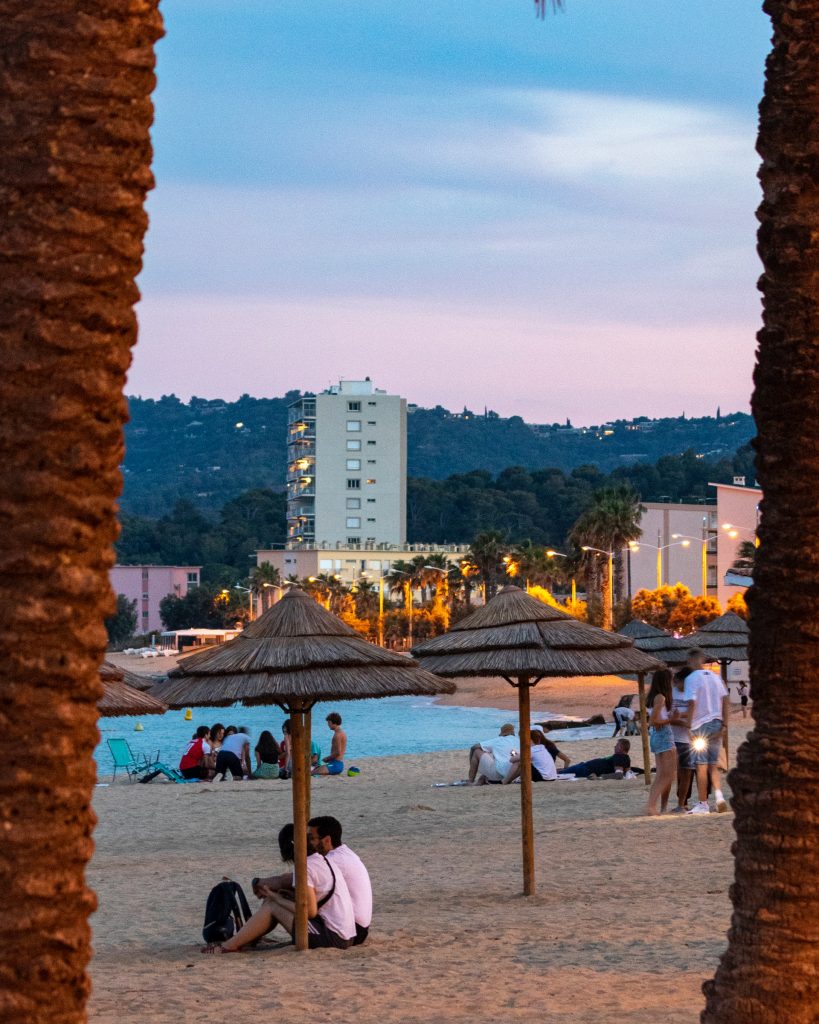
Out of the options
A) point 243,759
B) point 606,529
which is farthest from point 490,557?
point 243,759

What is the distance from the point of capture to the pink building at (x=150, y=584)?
550ft

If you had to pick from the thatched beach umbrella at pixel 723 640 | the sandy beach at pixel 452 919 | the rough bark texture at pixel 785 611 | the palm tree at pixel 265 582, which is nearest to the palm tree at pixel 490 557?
the palm tree at pixel 265 582

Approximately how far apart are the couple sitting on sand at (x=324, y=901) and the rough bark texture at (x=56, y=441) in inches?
238

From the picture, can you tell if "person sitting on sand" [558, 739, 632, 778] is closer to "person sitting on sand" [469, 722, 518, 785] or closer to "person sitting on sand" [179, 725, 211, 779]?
"person sitting on sand" [469, 722, 518, 785]

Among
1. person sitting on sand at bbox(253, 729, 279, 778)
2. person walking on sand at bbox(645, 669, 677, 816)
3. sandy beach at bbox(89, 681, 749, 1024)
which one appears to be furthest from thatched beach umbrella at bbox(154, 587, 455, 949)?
person sitting on sand at bbox(253, 729, 279, 778)

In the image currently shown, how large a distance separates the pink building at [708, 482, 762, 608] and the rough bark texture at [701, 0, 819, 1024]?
80.4m

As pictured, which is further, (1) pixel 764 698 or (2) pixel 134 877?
(2) pixel 134 877

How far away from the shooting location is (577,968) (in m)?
8.24

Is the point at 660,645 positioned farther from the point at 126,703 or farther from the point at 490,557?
the point at 490,557

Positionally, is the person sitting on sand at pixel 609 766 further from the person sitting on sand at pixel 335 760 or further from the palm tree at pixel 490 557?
the palm tree at pixel 490 557

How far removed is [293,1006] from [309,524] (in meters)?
139

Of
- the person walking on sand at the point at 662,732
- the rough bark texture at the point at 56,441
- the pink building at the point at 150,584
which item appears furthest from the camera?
the pink building at the point at 150,584

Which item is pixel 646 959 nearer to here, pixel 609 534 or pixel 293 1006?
pixel 293 1006

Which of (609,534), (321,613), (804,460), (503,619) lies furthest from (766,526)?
(609,534)
